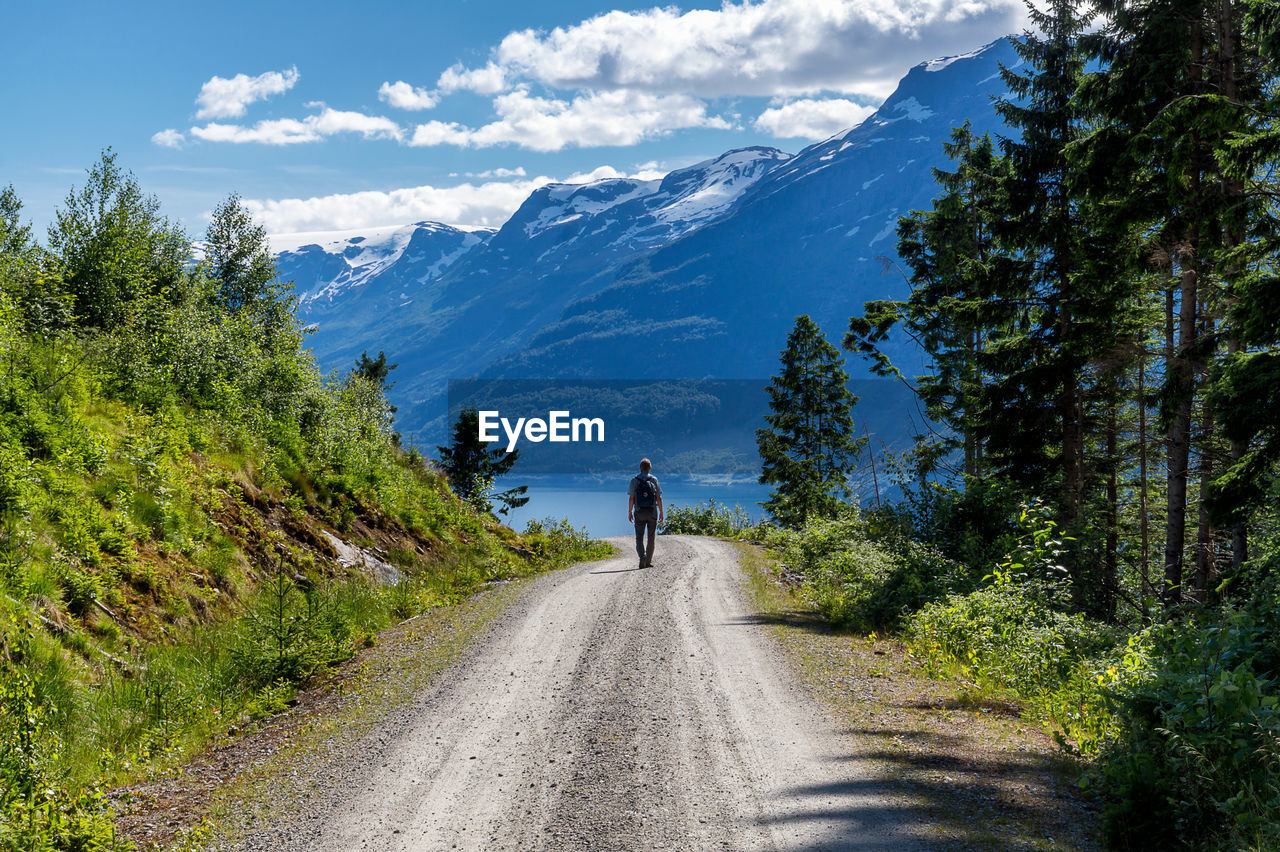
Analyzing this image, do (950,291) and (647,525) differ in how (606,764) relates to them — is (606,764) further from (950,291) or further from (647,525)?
(950,291)

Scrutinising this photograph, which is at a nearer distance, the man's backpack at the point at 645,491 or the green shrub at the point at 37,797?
the green shrub at the point at 37,797

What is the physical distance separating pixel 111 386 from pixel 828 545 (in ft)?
49.5

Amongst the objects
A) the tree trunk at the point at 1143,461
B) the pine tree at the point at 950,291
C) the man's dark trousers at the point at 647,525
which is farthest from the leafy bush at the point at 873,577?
the pine tree at the point at 950,291

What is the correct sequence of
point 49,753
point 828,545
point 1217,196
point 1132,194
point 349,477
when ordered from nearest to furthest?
point 49,753
point 1217,196
point 1132,194
point 349,477
point 828,545

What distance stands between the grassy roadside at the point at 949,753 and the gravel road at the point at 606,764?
27cm

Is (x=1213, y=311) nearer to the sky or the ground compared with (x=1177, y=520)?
nearer to the sky

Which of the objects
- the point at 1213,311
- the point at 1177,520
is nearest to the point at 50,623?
the point at 1177,520

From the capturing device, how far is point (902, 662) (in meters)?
9.67

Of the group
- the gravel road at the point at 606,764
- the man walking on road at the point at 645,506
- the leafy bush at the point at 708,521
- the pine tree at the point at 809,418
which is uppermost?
the pine tree at the point at 809,418

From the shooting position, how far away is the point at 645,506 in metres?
18.8

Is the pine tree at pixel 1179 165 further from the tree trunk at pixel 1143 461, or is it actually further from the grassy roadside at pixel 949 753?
the grassy roadside at pixel 949 753

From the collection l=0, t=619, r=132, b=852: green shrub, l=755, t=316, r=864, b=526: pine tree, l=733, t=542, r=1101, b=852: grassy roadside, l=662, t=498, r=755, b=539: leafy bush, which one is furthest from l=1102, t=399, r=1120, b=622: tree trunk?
Result: l=662, t=498, r=755, b=539: leafy bush

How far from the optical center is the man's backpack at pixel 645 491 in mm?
18625

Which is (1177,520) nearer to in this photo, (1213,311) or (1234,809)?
(1213,311)
